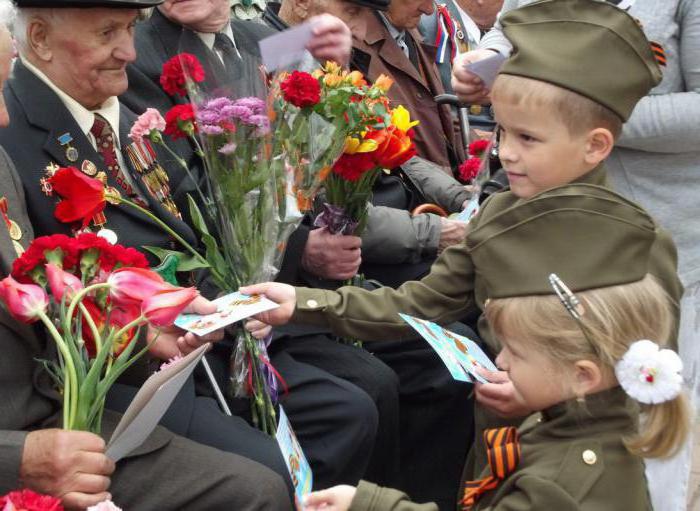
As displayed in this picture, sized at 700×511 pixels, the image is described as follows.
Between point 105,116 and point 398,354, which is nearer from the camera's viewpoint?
point 105,116

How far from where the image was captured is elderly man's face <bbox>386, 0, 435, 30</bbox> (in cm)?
498

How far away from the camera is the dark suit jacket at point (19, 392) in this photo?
2.39 meters

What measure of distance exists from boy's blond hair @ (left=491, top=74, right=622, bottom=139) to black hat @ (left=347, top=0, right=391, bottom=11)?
6.96 ft

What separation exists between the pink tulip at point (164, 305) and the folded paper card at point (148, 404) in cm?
10

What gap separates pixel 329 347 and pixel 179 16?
1.36 m

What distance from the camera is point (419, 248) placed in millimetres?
4316

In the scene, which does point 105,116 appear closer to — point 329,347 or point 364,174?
point 364,174

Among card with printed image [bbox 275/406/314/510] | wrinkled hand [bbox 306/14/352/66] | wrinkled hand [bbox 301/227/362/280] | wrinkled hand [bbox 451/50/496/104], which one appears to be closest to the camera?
card with printed image [bbox 275/406/314/510]

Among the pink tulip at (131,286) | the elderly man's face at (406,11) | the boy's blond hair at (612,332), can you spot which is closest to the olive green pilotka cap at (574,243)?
the boy's blond hair at (612,332)

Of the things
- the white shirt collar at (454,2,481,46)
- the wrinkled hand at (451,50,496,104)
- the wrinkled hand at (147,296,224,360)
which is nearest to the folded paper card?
the wrinkled hand at (147,296,224,360)

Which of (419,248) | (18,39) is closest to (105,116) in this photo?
(18,39)

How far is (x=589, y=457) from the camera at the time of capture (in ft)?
7.07

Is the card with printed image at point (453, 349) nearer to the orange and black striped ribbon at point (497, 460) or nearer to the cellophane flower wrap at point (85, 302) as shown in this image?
the orange and black striped ribbon at point (497, 460)

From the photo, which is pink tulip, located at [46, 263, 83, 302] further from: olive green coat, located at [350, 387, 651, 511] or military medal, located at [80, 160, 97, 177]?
military medal, located at [80, 160, 97, 177]
